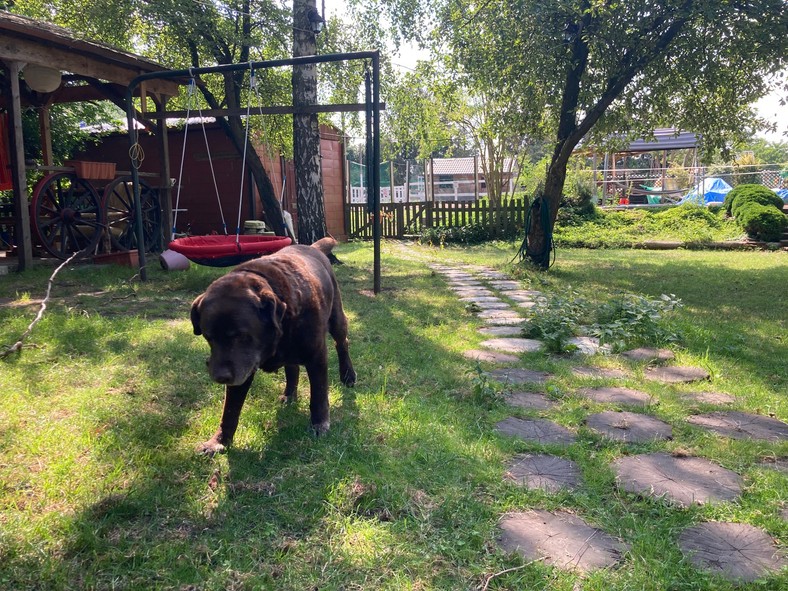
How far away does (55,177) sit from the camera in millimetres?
8281

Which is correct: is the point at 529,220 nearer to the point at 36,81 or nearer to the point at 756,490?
the point at 756,490

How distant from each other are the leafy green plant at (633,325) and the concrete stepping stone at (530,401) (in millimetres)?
1395

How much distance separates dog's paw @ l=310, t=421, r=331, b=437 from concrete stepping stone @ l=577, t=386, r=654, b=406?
5.47 feet

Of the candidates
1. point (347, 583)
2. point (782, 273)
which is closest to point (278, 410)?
point (347, 583)

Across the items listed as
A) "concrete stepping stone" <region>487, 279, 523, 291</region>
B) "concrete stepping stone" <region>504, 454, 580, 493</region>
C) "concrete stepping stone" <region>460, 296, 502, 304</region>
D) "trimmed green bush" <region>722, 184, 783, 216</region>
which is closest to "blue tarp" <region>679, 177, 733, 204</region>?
"trimmed green bush" <region>722, 184, 783, 216</region>

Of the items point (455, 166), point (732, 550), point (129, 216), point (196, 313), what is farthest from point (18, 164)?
point (455, 166)

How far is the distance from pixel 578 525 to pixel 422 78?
11057 mm

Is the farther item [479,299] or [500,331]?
[479,299]

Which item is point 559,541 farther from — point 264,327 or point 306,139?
point 306,139

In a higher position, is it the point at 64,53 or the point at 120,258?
the point at 64,53

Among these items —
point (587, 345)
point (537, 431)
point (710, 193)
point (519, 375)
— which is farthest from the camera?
point (710, 193)

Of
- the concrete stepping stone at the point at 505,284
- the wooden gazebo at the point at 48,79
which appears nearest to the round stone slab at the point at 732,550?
the concrete stepping stone at the point at 505,284

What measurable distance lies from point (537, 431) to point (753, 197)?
1514cm

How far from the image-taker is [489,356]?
4.47 meters
